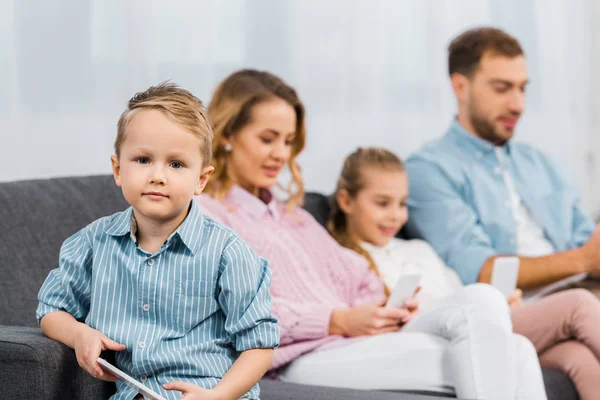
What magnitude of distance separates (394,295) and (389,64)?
1.46 m

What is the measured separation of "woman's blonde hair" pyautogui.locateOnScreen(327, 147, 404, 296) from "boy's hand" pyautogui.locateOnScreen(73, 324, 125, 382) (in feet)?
3.98

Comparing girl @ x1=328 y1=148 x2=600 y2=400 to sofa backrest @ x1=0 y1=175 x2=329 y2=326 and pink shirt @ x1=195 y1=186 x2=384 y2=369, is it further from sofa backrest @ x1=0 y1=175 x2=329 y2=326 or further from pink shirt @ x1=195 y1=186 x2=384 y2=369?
sofa backrest @ x1=0 y1=175 x2=329 y2=326

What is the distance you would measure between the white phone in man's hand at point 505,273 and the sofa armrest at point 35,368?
137 cm

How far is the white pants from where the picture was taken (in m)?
1.95

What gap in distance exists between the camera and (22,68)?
2.28 m

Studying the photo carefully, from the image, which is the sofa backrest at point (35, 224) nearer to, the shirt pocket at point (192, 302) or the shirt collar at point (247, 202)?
the shirt collar at point (247, 202)

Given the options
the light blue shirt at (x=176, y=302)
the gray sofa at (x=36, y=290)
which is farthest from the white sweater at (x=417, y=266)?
the light blue shirt at (x=176, y=302)

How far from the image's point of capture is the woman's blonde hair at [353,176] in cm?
267

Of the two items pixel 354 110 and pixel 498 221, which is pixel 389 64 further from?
pixel 498 221

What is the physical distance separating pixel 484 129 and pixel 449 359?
48.3 inches

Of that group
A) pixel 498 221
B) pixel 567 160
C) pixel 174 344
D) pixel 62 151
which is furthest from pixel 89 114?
pixel 567 160

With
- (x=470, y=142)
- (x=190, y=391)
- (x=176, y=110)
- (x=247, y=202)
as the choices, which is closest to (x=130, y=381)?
(x=190, y=391)

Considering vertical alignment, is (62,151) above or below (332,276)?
above

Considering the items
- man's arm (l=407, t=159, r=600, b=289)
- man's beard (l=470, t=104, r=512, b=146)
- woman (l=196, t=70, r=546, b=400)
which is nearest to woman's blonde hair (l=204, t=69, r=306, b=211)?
woman (l=196, t=70, r=546, b=400)
